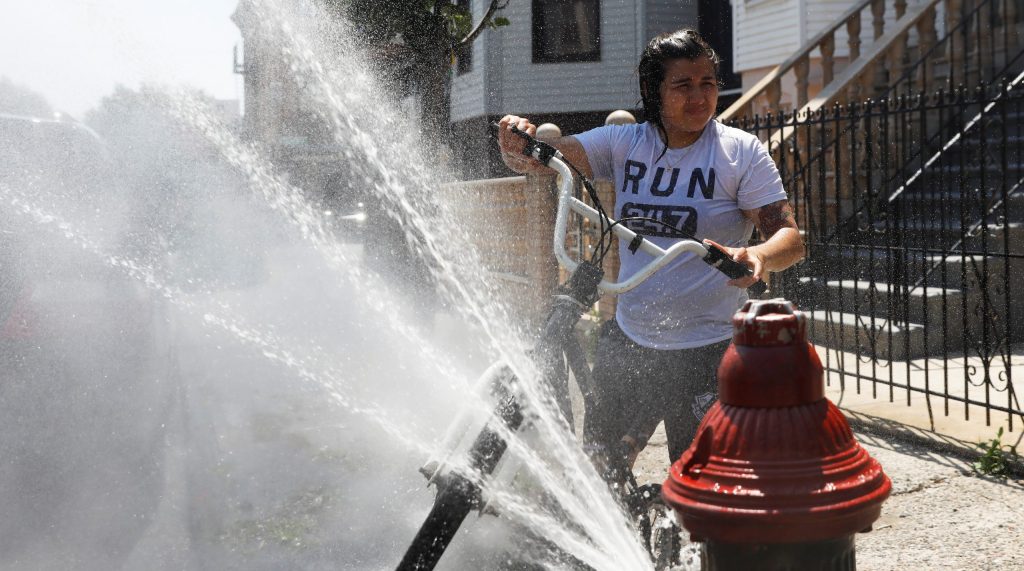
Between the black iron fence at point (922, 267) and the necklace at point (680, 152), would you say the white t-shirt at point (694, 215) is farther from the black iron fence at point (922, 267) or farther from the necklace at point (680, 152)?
the black iron fence at point (922, 267)

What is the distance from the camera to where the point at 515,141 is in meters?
3.10

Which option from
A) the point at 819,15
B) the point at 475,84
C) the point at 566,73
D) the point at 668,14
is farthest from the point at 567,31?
the point at 819,15

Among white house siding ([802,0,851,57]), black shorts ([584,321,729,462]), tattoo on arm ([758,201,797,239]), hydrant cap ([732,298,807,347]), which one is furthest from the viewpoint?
white house siding ([802,0,851,57])

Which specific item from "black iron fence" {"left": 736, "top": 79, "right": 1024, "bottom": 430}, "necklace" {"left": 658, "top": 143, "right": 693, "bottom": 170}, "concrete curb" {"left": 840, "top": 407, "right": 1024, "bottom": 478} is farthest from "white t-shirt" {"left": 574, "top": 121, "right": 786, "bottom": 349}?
"black iron fence" {"left": 736, "top": 79, "right": 1024, "bottom": 430}

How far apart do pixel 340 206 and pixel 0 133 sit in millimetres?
26163

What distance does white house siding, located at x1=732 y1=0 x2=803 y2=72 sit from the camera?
15531 mm

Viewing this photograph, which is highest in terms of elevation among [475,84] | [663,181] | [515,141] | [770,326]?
[475,84]

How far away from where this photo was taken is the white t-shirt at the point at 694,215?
119 inches

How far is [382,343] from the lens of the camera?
10859mm

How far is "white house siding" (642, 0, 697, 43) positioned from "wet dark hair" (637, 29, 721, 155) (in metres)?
19.4

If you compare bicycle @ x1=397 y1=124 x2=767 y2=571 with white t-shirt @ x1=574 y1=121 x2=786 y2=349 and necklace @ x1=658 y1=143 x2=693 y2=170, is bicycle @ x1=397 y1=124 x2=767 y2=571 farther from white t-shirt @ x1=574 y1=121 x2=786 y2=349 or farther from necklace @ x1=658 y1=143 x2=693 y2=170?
necklace @ x1=658 y1=143 x2=693 y2=170

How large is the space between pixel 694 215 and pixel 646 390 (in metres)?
0.55

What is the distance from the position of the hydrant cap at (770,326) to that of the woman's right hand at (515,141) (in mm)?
1389

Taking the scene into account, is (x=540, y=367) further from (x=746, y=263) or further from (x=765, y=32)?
(x=765, y=32)
